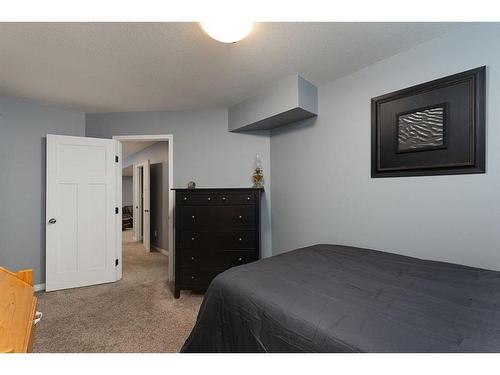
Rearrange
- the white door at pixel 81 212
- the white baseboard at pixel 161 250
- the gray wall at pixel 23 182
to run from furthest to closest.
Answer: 1. the white baseboard at pixel 161 250
2. the white door at pixel 81 212
3. the gray wall at pixel 23 182

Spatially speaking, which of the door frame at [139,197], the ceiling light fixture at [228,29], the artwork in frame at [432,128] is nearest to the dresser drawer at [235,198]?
the artwork in frame at [432,128]

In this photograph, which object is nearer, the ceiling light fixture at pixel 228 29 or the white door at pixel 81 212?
the ceiling light fixture at pixel 228 29

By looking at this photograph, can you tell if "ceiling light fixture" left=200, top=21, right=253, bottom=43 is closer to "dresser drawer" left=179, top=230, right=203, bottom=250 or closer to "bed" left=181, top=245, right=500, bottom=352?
"bed" left=181, top=245, right=500, bottom=352

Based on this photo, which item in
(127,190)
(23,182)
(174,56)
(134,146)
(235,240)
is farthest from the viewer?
(127,190)

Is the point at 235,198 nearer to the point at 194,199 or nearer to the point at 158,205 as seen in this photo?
the point at 194,199

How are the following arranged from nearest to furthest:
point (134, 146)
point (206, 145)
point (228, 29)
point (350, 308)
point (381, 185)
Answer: point (350, 308) < point (228, 29) < point (381, 185) < point (206, 145) < point (134, 146)

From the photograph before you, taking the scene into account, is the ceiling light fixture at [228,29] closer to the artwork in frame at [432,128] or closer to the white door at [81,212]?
the artwork in frame at [432,128]

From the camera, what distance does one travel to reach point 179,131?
10.5 ft

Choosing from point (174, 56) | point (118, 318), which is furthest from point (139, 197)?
point (174, 56)

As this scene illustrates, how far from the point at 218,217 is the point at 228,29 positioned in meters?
1.78

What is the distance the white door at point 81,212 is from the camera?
285cm

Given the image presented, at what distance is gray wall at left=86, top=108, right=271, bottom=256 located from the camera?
314 cm

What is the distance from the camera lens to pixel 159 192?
199 inches

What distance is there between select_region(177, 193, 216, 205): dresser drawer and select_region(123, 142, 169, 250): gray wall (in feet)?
7.23
